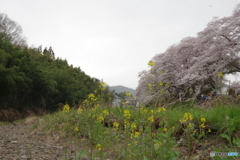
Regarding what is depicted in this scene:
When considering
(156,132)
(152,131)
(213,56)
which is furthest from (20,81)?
(152,131)

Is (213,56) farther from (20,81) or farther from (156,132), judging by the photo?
(20,81)

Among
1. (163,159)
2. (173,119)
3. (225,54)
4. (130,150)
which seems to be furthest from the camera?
(225,54)

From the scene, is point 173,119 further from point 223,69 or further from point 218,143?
point 223,69

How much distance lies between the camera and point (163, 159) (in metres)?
1.47

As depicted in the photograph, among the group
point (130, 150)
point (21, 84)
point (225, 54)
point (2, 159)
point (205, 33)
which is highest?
point (205, 33)

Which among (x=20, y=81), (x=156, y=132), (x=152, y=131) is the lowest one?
(x=156, y=132)

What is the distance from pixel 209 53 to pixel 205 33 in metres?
1.41

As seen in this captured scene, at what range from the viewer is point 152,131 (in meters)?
2.05

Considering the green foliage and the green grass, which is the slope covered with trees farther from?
the green grass

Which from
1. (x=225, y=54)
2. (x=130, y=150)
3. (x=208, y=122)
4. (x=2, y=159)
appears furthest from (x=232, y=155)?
(x=225, y=54)

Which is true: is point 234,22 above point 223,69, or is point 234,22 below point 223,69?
above

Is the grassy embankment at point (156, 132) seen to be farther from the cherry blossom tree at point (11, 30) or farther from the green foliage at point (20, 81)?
the cherry blossom tree at point (11, 30)

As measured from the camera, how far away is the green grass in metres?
1.61

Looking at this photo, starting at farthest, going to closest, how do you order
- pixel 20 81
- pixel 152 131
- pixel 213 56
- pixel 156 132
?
pixel 20 81 → pixel 213 56 → pixel 156 132 → pixel 152 131
